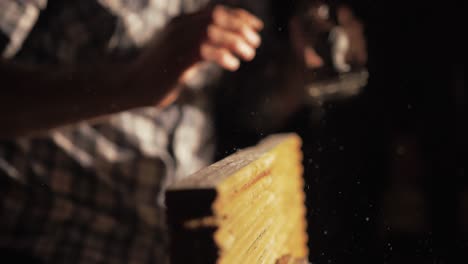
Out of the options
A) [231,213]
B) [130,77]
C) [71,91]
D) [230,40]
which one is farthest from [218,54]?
[231,213]

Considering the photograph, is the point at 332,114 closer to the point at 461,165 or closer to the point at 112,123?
the point at 461,165

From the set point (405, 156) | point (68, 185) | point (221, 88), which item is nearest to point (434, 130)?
point (405, 156)

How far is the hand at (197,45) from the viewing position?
4.45 feet

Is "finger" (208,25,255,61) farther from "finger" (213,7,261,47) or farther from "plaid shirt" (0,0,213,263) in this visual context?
"plaid shirt" (0,0,213,263)

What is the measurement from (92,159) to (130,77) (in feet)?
2.78

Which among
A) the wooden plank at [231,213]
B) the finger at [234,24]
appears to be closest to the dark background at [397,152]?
the finger at [234,24]

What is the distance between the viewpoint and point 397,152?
1719 millimetres

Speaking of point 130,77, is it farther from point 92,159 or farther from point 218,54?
point 92,159

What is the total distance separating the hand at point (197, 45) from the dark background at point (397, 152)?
64cm

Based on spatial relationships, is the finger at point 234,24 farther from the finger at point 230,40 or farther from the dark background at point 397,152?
the dark background at point 397,152

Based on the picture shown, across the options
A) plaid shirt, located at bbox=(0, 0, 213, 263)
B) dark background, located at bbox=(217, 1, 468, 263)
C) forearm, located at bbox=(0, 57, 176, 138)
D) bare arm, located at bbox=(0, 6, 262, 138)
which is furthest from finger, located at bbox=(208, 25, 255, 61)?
plaid shirt, located at bbox=(0, 0, 213, 263)

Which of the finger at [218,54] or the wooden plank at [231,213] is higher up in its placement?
the finger at [218,54]

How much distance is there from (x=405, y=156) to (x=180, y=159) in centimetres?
134

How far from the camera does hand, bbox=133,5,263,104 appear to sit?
53.4 inches
